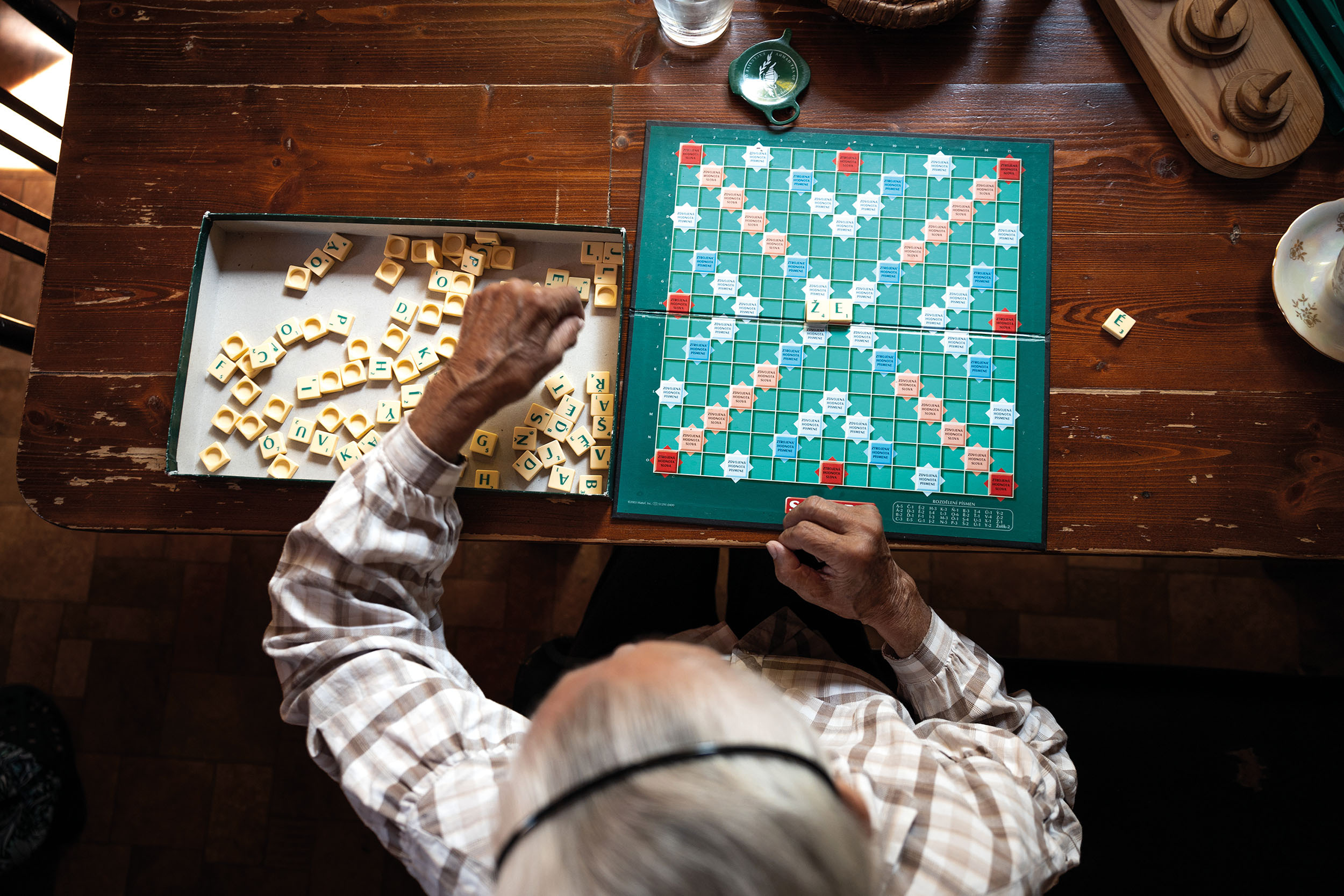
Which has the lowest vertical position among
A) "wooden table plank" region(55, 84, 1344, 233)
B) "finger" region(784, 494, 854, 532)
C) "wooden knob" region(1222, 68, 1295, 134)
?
"finger" region(784, 494, 854, 532)

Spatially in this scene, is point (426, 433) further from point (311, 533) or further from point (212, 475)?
point (212, 475)

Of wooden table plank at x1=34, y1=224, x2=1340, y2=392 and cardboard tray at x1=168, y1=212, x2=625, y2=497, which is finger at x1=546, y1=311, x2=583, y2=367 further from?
wooden table plank at x1=34, y1=224, x2=1340, y2=392

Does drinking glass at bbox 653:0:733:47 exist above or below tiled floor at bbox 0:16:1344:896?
above

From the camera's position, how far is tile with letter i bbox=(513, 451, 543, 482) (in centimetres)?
138

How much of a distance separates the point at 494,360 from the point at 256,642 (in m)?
1.61

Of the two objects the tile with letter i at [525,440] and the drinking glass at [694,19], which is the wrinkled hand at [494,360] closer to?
the tile with letter i at [525,440]

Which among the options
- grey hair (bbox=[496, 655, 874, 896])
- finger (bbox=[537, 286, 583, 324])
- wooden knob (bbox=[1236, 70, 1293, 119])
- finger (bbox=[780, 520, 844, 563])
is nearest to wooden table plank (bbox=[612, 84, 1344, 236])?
wooden knob (bbox=[1236, 70, 1293, 119])

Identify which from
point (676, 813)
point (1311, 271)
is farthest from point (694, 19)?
point (676, 813)

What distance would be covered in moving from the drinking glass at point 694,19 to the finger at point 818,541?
3.19 feet

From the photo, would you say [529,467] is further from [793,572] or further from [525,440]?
[793,572]

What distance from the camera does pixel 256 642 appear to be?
2.29m

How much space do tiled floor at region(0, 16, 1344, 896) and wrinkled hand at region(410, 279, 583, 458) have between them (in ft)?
3.61

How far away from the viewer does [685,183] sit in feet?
4.78

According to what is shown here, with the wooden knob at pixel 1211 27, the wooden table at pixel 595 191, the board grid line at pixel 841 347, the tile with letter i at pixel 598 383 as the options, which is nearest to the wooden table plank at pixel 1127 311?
the wooden table at pixel 595 191
